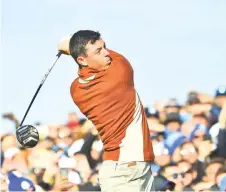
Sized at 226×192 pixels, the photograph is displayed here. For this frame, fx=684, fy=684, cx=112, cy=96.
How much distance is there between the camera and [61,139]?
843 cm

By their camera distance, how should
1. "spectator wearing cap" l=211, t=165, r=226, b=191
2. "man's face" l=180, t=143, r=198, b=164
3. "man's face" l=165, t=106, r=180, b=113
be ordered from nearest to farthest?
"spectator wearing cap" l=211, t=165, r=226, b=191 → "man's face" l=180, t=143, r=198, b=164 → "man's face" l=165, t=106, r=180, b=113

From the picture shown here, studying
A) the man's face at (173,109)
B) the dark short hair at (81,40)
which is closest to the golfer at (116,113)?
the dark short hair at (81,40)

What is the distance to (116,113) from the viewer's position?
3816 mm

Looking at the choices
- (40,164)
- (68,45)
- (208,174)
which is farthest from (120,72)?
(40,164)

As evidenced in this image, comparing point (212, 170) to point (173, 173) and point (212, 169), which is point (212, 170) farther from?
point (173, 173)

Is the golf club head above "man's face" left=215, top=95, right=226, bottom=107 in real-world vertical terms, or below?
above

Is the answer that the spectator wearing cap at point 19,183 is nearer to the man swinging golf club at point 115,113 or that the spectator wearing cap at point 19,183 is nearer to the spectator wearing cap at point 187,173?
the spectator wearing cap at point 187,173

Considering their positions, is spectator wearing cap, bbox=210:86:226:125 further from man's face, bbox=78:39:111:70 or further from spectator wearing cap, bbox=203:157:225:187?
man's face, bbox=78:39:111:70

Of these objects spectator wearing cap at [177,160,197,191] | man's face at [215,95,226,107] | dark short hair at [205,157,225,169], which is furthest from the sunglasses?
man's face at [215,95,226,107]

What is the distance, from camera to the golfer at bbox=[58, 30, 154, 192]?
3803 millimetres

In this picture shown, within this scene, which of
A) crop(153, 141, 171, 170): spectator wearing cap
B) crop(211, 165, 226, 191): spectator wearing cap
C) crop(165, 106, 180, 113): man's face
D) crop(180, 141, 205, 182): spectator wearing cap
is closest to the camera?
crop(211, 165, 226, 191): spectator wearing cap

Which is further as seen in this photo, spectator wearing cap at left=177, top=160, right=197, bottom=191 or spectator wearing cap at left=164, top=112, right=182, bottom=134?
spectator wearing cap at left=164, top=112, right=182, bottom=134

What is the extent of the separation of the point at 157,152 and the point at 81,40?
3.89m

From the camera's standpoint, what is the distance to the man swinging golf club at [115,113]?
12.5ft
